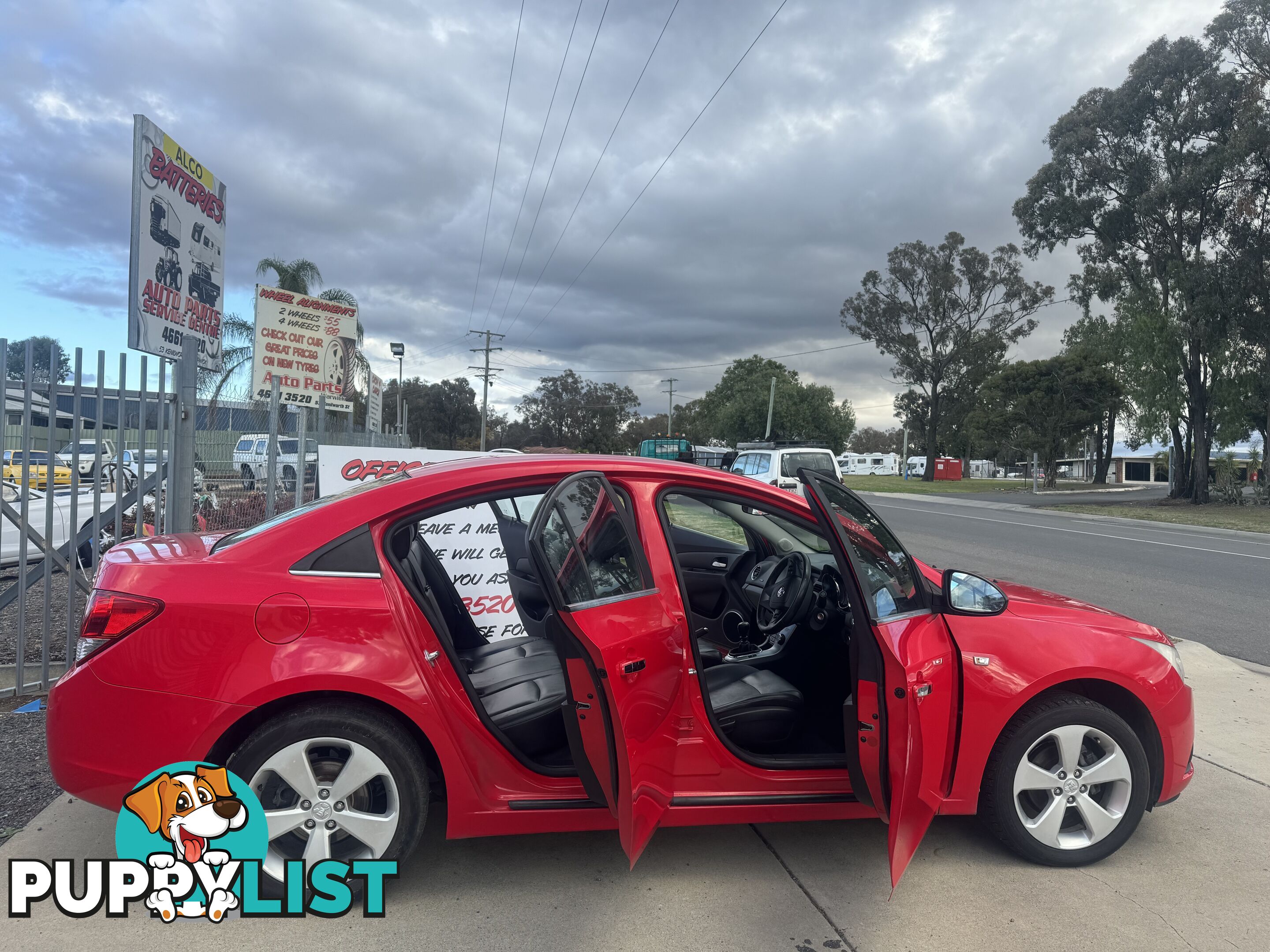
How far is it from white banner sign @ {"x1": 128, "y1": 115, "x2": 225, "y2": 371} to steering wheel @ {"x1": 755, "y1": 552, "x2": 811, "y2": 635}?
411cm

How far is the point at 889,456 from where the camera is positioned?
87.9 m

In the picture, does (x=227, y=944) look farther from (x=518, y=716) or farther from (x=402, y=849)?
(x=518, y=716)

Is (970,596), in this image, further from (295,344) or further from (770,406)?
(770,406)

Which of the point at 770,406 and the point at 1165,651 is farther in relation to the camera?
the point at 770,406

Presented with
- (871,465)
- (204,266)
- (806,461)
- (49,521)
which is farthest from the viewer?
(871,465)

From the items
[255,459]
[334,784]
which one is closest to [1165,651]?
[334,784]

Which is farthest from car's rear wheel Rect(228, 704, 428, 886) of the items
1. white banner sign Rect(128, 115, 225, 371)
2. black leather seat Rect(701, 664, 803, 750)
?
white banner sign Rect(128, 115, 225, 371)

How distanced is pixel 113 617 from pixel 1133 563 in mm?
13427

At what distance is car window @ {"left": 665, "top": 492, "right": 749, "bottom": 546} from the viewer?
14.4 feet

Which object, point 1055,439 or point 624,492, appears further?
point 1055,439

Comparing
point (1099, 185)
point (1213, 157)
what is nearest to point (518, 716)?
point (1213, 157)

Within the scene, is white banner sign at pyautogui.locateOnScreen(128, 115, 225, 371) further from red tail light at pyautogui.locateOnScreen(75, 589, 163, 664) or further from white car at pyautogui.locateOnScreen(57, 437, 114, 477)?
red tail light at pyautogui.locateOnScreen(75, 589, 163, 664)

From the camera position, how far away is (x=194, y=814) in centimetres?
279

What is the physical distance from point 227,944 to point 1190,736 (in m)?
3.56
